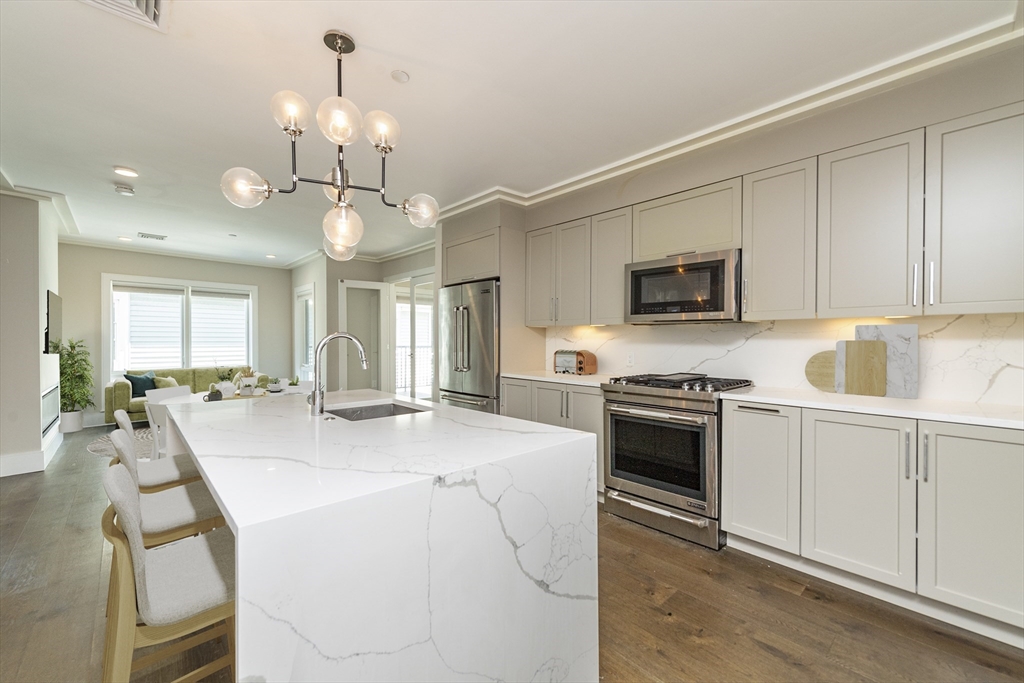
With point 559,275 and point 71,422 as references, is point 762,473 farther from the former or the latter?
point 71,422

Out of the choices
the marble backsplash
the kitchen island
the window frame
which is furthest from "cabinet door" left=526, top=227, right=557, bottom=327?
the window frame

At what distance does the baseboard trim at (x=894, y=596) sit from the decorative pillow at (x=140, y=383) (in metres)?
7.25

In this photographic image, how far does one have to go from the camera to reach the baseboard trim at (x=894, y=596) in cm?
185

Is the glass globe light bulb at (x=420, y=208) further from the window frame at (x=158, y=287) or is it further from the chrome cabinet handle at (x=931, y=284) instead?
the window frame at (x=158, y=287)

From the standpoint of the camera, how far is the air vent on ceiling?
5.62ft

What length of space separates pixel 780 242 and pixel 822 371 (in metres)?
0.83

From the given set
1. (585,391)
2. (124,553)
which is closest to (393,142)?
(124,553)

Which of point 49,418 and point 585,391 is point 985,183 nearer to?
point 585,391

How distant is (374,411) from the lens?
2408 mm

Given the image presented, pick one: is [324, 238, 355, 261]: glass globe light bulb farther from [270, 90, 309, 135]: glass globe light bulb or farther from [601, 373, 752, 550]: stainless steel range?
[601, 373, 752, 550]: stainless steel range

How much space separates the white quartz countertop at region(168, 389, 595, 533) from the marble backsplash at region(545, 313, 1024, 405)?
6.53 feet

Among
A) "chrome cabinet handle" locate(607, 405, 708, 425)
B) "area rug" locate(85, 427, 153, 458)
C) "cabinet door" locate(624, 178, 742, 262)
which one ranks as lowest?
"area rug" locate(85, 427, 153, 458)

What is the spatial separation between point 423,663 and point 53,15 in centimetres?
276

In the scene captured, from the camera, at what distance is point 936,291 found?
2127 mm
